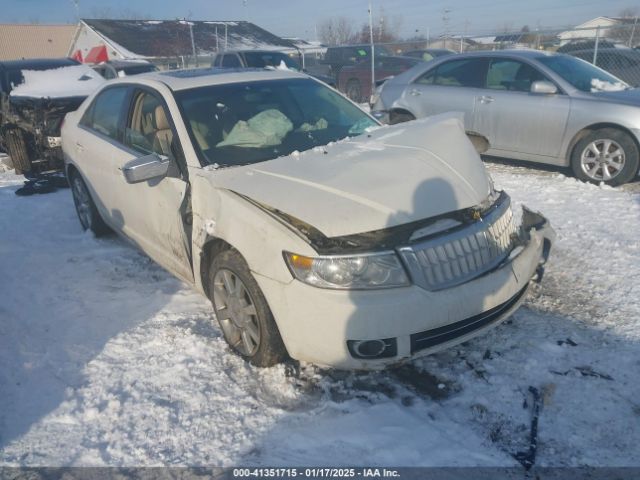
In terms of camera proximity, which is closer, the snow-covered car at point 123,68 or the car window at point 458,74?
the car window at point 458,74

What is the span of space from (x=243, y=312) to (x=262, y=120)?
1.51 metres

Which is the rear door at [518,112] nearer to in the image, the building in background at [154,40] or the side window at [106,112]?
the side window at [106,112]

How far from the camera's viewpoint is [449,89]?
758cm

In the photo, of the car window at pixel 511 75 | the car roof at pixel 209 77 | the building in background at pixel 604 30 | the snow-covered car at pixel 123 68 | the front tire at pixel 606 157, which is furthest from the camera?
the snow-covered car at pixel 123 68

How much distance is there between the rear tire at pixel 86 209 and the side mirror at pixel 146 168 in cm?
209

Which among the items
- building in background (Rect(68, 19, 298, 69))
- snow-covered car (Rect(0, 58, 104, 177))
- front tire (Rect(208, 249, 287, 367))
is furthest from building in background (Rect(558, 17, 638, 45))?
building in background (Rect(68, 19, 298, 69))

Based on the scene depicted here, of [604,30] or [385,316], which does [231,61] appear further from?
[385,316]

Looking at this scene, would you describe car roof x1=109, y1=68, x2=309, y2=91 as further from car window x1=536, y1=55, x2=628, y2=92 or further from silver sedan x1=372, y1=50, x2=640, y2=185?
car window x1=536, y1=55, x2=628, y2=92

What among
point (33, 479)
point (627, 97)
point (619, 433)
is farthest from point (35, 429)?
point (627, 97)

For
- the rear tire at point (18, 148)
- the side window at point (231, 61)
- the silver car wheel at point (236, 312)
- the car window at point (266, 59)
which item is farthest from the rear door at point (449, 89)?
the side window at point (231, 61)

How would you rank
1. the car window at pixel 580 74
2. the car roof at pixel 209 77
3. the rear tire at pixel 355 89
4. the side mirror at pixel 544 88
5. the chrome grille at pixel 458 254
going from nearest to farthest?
the chrome grille at pixel 458 254
the car roof at pixel 209 77
the side mirror at pixel 544 88
the car window at pixel 580 74
the rear tire at pixel 355 89

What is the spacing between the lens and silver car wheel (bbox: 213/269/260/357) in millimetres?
2895

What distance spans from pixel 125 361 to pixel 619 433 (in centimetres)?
277

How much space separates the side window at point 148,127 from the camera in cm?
356
